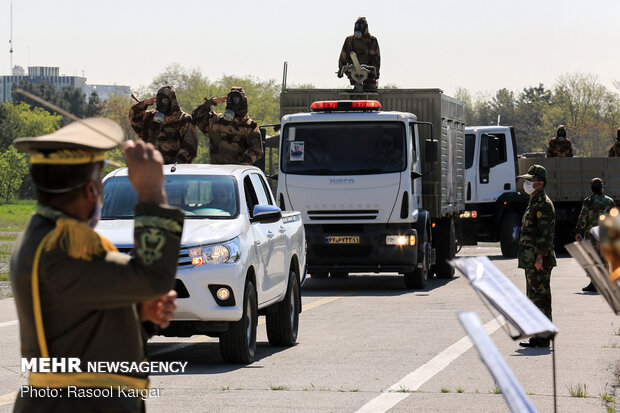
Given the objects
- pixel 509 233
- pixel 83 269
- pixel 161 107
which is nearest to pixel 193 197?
pixel 161 107

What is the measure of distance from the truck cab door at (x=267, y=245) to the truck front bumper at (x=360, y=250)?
7.20 m

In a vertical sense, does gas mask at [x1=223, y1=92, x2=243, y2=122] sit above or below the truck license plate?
above

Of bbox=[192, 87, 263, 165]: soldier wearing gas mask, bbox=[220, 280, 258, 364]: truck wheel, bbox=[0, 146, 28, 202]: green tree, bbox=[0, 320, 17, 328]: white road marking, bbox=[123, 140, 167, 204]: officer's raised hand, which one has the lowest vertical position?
bbox=[0, 146, 28, 202]: green tree

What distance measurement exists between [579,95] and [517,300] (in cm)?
12369

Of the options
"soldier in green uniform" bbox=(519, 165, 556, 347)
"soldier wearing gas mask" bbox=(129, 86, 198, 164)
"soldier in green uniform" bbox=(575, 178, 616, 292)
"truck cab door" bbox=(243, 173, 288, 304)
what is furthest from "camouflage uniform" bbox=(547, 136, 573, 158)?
"truck cab door" bbox=(243, 173, 288, 304)

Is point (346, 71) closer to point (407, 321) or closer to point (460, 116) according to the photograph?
point (460, 116)

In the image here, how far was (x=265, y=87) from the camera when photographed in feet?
412

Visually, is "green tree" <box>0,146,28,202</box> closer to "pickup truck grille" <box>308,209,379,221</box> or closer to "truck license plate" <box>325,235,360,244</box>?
"pickup truck grille" <box>308,209,379,221</box>

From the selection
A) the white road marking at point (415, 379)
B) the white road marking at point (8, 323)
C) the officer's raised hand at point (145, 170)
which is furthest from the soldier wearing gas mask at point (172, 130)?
the officer's raised hand at point (145, 170)

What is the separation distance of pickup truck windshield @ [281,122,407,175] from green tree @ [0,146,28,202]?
8093cm

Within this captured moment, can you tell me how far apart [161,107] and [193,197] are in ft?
17.5

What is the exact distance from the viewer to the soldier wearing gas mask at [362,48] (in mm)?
23562

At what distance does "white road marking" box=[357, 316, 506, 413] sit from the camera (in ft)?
31.0

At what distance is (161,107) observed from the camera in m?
17.6
